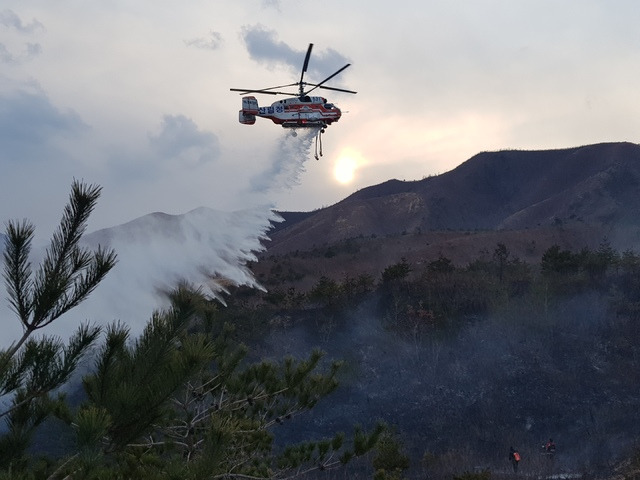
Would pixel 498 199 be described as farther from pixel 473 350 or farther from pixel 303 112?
pixel 303 112

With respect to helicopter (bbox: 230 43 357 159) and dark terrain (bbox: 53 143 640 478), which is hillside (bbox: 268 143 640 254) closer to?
dark terrain (bbox: 53 143 640 478)

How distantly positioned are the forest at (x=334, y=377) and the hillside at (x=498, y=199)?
51.3 metres

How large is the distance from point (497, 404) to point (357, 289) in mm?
18602

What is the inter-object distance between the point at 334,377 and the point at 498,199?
4807 inches

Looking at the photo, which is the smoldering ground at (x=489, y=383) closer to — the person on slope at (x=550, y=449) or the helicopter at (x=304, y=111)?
the person on slope at (x=550, y=449)

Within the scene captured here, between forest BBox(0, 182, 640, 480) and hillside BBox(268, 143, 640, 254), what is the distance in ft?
168

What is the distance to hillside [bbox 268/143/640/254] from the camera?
114375 millimetres

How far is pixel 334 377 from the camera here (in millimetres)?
30062

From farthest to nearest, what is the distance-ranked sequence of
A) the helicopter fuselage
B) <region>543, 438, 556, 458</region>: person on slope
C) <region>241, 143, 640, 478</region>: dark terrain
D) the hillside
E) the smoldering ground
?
the hillside → the helicopter fuselage → <region>241, 143, 640, 478</region>: dark terrain → the smoldering ground → <region>543, 438, 556, 458</region>: person on slope

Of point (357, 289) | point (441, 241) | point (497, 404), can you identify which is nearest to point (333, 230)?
point (441, 241)

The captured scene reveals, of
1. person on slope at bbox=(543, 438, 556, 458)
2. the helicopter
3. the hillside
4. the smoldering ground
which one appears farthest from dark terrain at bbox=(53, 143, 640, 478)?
the hillside

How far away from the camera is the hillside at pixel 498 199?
114 meters

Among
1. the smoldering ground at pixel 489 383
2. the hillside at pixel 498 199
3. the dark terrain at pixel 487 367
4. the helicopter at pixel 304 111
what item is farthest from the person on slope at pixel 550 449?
the hillside at pixel 498 199

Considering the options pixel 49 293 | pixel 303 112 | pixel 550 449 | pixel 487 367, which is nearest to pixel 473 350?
pixel 487 367
